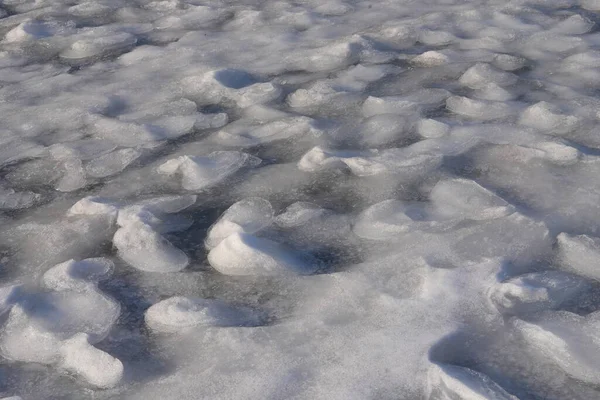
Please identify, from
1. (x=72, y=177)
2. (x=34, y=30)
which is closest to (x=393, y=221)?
(x=72, y=177)

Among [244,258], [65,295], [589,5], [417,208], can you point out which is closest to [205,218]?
[244,258]

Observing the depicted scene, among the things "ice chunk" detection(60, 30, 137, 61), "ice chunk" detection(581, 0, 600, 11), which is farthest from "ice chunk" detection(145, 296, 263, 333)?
"ice chunk" detection(581, 0, 600, 11)

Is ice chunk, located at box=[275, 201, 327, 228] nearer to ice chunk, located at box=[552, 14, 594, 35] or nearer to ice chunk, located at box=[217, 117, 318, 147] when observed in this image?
ice chunk, located at box=[217, 117, 318, 147]

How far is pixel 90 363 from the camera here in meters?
1.18

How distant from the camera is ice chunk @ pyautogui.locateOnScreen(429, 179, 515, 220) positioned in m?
1.50

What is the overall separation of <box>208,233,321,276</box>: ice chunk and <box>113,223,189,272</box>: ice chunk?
0.07m

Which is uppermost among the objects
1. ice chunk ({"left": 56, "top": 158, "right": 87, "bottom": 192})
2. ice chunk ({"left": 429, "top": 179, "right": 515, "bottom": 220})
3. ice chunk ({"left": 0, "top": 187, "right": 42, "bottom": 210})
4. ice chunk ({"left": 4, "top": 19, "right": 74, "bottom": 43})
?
ice chunk ({"left": 4, "top": 19, "right": 74, "bottom": 43})

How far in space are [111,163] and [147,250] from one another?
1.52 ft

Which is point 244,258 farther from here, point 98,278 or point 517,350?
point 517,350

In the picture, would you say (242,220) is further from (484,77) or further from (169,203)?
(484,77)

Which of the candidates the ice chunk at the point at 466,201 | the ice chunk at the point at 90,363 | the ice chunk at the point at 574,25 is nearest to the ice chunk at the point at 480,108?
the ice chunk at the point at 466,201

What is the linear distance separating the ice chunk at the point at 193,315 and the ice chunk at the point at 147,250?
0.44ft

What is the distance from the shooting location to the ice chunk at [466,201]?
1498 mm

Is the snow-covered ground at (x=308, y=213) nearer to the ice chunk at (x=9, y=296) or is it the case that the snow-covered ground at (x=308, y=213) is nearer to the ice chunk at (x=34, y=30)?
the ice chunk at (x=9, y=296)
